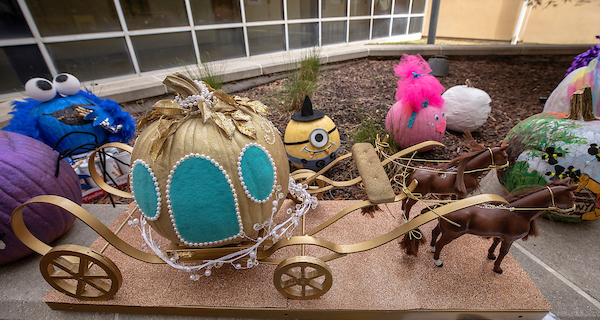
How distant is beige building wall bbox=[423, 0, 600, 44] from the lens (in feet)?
28.1

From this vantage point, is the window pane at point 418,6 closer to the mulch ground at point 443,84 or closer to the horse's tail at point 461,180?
the mulch ground at point 443,84

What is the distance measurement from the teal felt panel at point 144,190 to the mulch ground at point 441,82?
1735 millimetres

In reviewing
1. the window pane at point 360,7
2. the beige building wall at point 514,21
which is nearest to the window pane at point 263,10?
the window pane at point 360,7

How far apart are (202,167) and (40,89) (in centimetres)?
206

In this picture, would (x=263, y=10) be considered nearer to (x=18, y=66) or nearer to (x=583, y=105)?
(x=18, y=66)

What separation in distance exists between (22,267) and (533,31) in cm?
1424

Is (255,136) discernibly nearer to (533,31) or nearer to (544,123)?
(544,123)

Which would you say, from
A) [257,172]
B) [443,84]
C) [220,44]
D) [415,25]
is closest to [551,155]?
[257,172]

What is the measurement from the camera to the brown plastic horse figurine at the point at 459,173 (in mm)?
1616

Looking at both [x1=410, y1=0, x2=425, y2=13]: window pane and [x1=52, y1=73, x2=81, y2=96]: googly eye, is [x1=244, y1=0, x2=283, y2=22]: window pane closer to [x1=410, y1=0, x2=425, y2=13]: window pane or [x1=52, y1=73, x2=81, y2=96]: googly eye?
[x1=52, y1=73, x2=81, y2=96]: googly eye

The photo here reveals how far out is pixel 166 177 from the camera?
136 cm

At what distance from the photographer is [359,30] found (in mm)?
8211

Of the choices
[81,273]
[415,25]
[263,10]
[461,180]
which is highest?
[263,10]

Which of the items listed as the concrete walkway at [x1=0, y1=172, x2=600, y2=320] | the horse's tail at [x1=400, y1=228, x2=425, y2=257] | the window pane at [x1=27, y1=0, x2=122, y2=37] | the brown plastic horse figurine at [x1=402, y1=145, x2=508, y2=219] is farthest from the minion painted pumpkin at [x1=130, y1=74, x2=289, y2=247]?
the window pane at [x1=27, y1=0, x2=122, y2=37]
